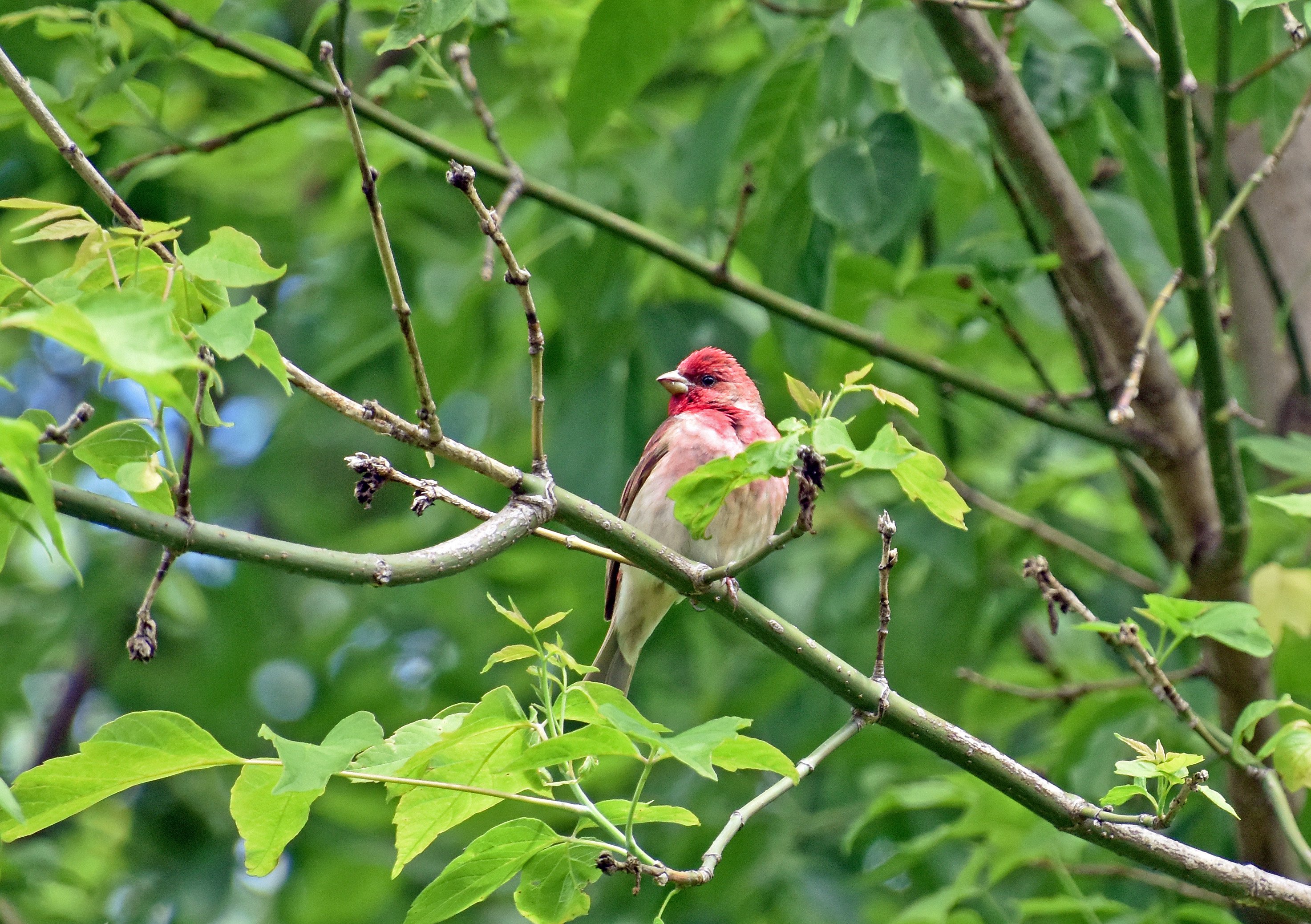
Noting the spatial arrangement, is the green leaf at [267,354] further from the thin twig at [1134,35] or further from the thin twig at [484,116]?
the thin twig at [1134,35]

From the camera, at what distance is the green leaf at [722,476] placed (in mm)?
2381

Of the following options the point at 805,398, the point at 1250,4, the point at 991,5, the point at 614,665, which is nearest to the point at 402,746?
the point at 805,398

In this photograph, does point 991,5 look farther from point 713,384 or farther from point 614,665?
point 614,665

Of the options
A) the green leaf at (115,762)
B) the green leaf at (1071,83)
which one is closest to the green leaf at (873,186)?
the green leaf at (1071,83)

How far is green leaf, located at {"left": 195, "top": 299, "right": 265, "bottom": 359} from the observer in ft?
6.73

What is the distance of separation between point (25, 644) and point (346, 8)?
5.05m

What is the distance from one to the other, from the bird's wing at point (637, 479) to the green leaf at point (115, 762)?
9.37 ft

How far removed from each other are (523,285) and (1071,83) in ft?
8.71

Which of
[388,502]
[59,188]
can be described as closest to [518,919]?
[388,502]

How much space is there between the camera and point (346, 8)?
386 centimetres

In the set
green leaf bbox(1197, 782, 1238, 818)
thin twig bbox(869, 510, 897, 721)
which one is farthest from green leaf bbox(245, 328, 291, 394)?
green leaf bbox(1197, 782, 1238, 818)

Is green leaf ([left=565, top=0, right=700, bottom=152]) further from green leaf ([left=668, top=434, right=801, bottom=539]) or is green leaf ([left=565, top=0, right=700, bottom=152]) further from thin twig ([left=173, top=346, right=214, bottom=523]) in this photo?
thin twig ([left=173, top=346, right=214, bottom=523])

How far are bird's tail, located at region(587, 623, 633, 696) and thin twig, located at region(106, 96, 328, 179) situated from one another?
2.44m

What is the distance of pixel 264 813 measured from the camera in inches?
98.9
